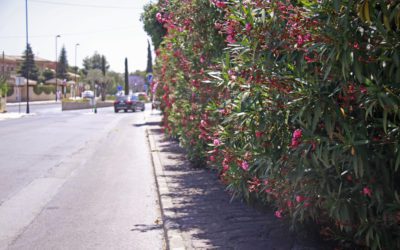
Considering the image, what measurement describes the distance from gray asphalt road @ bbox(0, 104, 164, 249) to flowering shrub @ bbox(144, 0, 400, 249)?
91.5 inches

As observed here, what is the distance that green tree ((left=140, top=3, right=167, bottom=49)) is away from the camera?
781 inches

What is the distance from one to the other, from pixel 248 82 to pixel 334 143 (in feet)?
3.23

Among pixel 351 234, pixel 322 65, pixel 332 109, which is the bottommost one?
pixel 351 234

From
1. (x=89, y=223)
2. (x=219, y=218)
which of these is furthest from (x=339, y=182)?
(x=89, y=223)

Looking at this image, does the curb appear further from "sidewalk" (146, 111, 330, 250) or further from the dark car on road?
the dark car on road

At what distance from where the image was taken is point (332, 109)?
3381 mm

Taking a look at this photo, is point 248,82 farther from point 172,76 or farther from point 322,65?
point 172,76

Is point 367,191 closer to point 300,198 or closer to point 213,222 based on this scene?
point 300,198

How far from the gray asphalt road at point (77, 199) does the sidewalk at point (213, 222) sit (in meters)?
0.25

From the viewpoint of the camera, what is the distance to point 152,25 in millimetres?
20250

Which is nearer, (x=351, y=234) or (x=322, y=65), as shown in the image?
(x=322, y=65)

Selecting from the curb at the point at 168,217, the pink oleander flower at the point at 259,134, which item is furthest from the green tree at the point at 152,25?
the pink oleander flower at the point at 259,134

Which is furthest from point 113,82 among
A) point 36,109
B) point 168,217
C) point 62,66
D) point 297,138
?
point 297,138

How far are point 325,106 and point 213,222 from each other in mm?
3270
